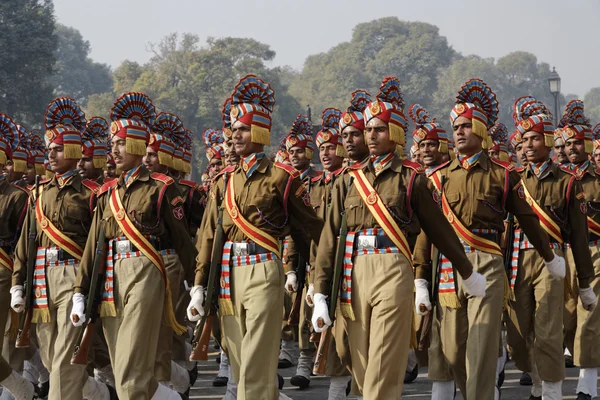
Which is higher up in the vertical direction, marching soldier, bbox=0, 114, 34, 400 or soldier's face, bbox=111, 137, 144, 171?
soldier's face, bbox=111, 137, 144, 171


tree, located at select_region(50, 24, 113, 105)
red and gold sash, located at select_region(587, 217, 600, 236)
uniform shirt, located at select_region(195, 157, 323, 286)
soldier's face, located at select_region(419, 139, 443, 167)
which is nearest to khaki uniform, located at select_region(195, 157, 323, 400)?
uniform shirt, located at select_region(195, 157, 323, 286)

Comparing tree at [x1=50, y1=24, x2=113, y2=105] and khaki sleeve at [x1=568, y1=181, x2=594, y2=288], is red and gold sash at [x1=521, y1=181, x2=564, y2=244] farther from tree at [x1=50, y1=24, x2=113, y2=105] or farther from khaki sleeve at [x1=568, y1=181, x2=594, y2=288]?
tree at [x1=50, y1=24, x2=113, y2=105]

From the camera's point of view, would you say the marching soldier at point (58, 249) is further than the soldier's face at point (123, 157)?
Yes

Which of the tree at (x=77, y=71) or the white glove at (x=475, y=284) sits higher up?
the tree at (x=77, y=71)

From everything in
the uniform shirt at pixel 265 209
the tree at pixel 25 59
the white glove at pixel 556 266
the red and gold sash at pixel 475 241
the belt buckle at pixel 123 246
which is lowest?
the white glove at pixel 556 266

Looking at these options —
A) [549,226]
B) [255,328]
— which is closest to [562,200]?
[549,226]

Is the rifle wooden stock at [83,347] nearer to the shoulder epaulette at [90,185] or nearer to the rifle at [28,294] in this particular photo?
the rifle at [28,294]

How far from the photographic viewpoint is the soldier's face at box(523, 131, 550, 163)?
30.4 feet

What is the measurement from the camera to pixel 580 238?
8.70m

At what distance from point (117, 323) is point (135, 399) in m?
0.59

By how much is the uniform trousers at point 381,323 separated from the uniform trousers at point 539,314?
229 cm

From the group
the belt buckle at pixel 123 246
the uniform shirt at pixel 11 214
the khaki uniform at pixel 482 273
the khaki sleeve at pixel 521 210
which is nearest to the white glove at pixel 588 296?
the khaki uniform at pixel 482 273

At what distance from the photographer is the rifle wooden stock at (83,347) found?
25.5 feet

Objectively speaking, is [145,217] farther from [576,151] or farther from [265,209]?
→ [576,151]
